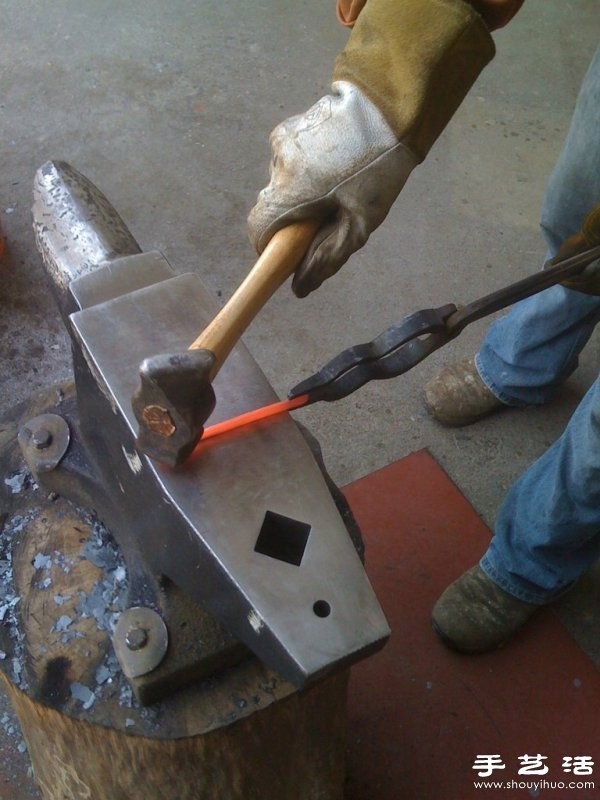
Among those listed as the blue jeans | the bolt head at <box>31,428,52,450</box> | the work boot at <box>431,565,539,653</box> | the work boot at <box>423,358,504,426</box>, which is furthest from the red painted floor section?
the bolt head at <box>31,428,52,450</box>

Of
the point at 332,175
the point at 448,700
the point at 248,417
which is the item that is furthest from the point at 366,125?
the point at 448,700

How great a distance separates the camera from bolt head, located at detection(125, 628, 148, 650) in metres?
0.95

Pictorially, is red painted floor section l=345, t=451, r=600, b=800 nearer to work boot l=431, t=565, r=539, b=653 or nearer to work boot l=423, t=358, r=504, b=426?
work boot l=431, t=565, r=539, b=653

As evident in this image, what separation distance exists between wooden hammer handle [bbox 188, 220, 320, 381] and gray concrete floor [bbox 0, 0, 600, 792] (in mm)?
1121

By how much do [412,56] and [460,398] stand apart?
1259mm

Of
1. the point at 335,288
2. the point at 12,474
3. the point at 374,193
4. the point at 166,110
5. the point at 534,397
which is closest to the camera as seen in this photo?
the point at 374,193

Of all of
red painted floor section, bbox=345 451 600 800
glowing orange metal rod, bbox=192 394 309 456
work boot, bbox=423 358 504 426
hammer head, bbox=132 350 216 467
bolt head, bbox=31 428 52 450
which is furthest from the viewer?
work boot, bbox=423 358 504 426

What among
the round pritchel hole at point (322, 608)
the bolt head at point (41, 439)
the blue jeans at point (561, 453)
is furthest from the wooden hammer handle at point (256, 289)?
the blue jeans at point (561, 453)

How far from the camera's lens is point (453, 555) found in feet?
6.29

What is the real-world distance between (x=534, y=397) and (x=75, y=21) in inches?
102

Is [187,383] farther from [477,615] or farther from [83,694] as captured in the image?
[477,615]

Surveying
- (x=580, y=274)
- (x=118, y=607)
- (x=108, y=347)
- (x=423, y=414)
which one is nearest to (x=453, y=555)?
(x=423, y=414)

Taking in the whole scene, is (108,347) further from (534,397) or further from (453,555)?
(534,397)

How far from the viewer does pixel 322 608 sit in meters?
0.80
